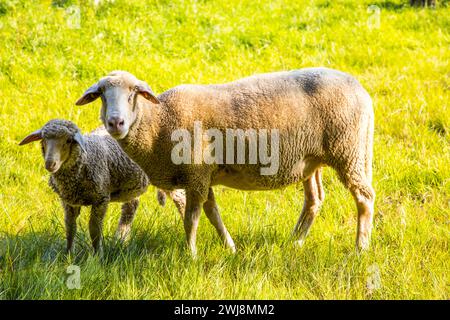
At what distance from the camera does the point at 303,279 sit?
3.74 meters

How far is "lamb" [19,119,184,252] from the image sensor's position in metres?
3.58

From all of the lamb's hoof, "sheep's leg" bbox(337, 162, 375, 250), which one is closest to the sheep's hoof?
"sheep's leg" bbox(337, 162, 375, 250)

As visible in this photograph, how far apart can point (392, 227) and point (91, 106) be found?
371 centimetres

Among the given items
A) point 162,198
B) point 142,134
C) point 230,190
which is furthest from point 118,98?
point 230,190

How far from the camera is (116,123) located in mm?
3363

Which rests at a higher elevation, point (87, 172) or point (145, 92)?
point (145, 92)

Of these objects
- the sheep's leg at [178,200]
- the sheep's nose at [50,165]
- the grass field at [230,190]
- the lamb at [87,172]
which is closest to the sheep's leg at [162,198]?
the grass field at [230,190]

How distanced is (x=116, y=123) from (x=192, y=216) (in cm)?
91

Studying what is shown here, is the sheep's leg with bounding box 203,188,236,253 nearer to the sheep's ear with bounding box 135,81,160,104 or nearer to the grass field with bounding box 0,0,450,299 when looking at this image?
the grass field with bounding box 0,0,450,299

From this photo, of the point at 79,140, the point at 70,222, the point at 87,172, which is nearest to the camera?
the point at 79,140

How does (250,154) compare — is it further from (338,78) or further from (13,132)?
(13,132)

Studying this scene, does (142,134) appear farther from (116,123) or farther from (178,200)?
(178,200)

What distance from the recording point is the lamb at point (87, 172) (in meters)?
3.58
